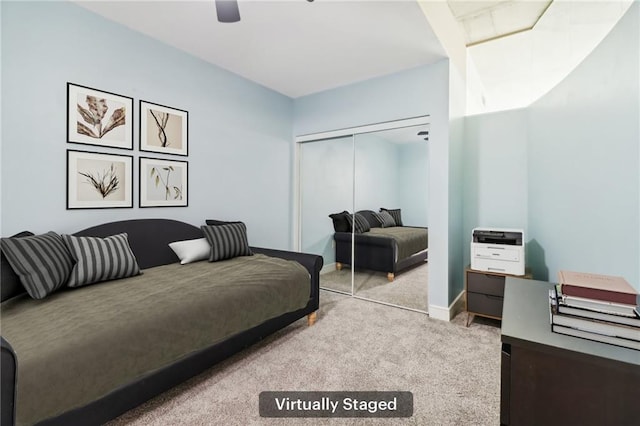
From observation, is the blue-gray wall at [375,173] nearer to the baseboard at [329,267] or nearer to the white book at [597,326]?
the baseboard at [329,267]

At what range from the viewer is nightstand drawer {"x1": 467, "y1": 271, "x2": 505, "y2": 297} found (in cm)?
256

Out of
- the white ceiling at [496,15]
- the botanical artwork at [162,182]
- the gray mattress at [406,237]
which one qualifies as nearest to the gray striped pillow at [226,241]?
the botanical artwork at [162,182]

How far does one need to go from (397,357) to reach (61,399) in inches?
75.5

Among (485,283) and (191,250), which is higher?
(191,250)

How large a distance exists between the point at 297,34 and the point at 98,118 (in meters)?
1.77

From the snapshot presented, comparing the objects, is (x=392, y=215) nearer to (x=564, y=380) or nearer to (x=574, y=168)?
(x=574, y=168)

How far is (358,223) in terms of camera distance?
3.57 metres

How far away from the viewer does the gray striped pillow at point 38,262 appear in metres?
1.64

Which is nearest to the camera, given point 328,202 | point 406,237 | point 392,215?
point 406,237

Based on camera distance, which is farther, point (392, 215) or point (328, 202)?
point (328, 202)

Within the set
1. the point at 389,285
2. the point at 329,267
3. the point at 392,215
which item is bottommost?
the point at 389,285

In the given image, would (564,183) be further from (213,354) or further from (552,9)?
(213,354)

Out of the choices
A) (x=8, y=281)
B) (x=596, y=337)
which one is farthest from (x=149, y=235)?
(x=596, y=337)

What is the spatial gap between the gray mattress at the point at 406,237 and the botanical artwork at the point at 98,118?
275cm
